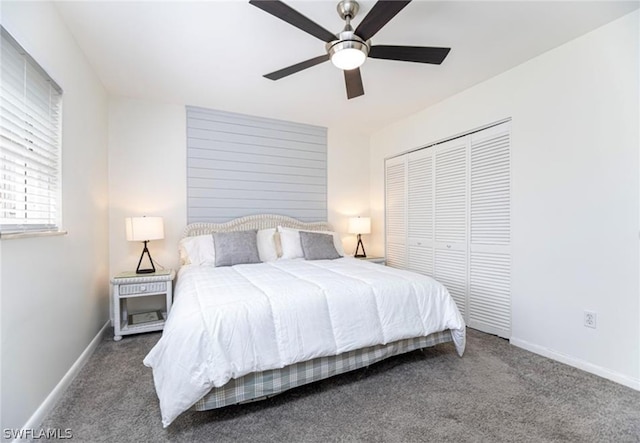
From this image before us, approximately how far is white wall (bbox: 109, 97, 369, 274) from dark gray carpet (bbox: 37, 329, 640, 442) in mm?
1444

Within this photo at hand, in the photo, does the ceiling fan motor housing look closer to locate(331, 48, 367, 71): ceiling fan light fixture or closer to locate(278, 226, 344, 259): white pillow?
locate(331, 48, 367, 71): ceiling fan light fixture

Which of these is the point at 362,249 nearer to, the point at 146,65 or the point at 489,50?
the point at 489,50

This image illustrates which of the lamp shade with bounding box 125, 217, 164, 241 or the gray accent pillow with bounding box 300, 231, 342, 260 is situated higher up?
the lamp shade with bounding box 125, 217, 164, 241

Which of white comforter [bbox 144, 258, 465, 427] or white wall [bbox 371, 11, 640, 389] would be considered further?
white wall [bbox 371, 11, 640, 389]

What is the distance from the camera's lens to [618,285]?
2.09m

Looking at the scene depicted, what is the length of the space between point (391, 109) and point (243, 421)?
3.49m

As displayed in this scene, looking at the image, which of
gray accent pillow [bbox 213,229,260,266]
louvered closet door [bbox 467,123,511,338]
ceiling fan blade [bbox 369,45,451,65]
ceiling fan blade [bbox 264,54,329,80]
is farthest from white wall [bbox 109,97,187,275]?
louvered closet door [bbox 467,123,511,338]

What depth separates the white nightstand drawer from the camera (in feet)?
9.45

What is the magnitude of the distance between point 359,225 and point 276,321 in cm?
267

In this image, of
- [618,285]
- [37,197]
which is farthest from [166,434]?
[618,285]

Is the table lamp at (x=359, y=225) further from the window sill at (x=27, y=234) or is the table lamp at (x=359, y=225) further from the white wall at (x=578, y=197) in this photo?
the window sill at (x=27, y=234)

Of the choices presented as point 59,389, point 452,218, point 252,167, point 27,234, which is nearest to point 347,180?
point 252,167

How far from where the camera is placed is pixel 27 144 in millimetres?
1650

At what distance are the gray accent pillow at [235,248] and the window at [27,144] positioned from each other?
4.53ft
